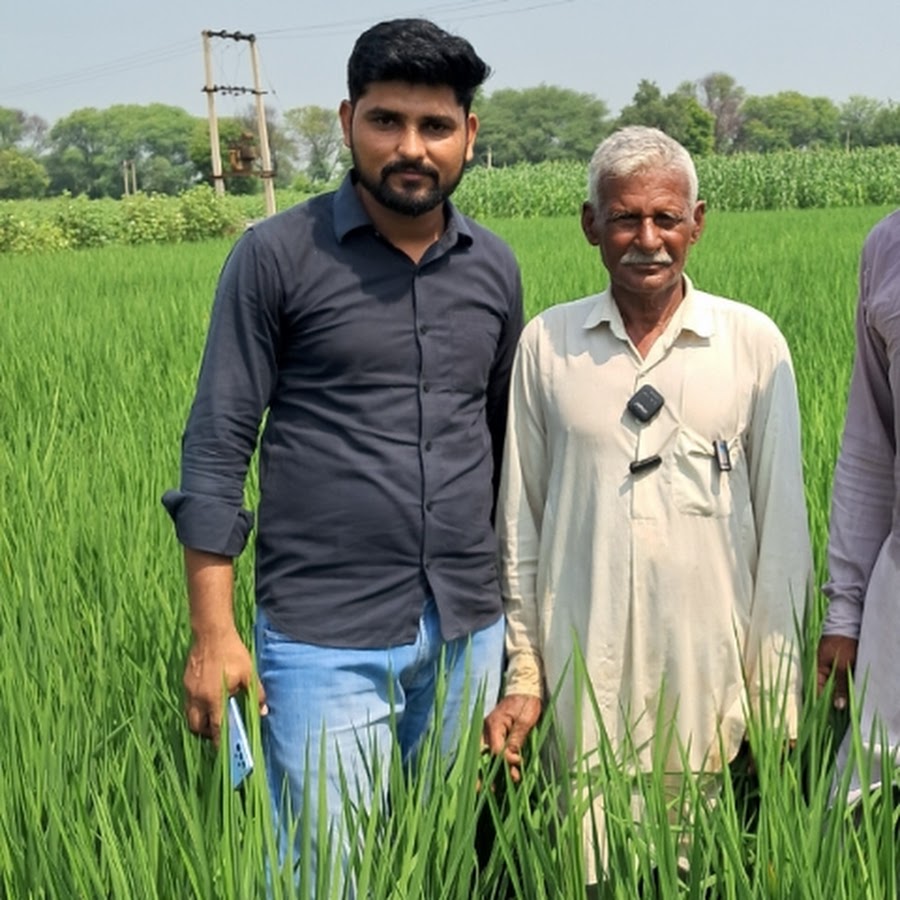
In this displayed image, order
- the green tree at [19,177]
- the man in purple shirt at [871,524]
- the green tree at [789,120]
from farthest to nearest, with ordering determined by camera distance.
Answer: the green tree at [789,120] < the green tree at [19,177] < the man in purple shirt at [871,524]

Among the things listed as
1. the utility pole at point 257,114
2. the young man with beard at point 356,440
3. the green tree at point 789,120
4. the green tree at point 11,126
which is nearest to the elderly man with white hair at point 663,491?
the young man with beard at point 356,440

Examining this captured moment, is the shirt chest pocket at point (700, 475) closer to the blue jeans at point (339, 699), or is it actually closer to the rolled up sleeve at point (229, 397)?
the blue jeans at point (339, 699)

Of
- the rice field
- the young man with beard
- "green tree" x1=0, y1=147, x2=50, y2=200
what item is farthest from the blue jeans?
"green tree" x1=0, y1=147, x2=50, y2=200

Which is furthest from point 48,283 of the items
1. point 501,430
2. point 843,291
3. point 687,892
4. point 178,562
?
point 687,892

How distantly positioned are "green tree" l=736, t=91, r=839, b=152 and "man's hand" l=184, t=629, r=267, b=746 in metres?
98.4

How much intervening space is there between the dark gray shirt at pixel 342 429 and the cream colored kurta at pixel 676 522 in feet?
0.43

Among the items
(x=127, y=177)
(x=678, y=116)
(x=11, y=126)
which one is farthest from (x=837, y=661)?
(x=11, y=126)

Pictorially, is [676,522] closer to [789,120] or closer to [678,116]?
[678,116]

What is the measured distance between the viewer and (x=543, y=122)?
102 metres

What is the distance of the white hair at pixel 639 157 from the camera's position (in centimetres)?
152

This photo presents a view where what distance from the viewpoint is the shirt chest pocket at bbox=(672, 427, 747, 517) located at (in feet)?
5.09

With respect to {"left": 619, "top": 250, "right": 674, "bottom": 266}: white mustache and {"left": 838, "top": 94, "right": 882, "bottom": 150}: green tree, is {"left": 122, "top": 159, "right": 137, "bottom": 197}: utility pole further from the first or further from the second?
{"left": 838, "top": 94, "right": 882, "bottom": 150}: green tree

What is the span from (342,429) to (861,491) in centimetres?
68

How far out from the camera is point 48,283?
10016 millimetres
